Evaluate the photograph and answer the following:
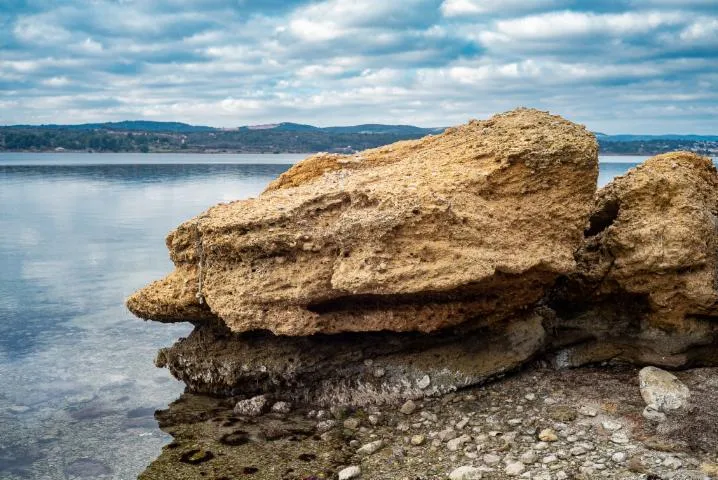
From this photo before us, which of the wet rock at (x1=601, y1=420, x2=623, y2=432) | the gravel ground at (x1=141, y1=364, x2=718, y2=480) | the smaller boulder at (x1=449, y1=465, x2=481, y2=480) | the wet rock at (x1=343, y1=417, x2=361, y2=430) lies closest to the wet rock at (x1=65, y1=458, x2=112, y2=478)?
the gravel ground at (x1=141, y1=364, x2=718, y2=480)

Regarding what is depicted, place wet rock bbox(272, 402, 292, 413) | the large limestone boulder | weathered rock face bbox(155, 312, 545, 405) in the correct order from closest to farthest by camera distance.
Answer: the large limestone boulder → weathered rock face bbox(155, 312, 545, 405) → wet rock bbox(272, 402, 292, 413)

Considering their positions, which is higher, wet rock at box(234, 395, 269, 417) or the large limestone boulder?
the large limestone boulder

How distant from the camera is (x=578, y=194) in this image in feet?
34.3

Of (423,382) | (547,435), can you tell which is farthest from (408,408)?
(547,435)

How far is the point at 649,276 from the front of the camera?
10.7 metres

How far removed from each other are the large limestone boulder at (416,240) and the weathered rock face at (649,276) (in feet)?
3.16

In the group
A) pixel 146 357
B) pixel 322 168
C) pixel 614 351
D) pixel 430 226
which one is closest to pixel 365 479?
pixel 430 226

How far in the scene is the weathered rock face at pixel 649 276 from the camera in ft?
34.3

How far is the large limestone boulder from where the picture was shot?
969 cm

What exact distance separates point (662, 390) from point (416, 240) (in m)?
3.95

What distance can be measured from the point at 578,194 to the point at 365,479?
17.1 ft

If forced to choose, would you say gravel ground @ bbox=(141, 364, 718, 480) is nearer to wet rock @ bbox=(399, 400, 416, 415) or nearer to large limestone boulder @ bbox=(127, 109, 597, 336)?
wet rock @ bbox=(399, 400, 416, 415)

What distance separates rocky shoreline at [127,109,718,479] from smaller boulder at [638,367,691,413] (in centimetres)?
12

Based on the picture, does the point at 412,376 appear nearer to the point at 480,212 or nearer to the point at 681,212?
the point at 480,212
